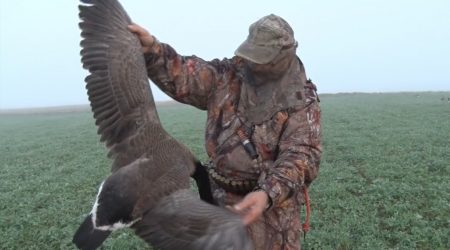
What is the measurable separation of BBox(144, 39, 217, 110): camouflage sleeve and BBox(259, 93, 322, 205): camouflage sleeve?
702 millimetres

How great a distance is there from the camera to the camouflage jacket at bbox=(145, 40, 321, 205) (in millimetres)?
3393

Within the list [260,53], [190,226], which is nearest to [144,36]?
[260,53]

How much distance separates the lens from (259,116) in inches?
145

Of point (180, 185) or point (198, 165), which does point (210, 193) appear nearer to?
point (198, 165)

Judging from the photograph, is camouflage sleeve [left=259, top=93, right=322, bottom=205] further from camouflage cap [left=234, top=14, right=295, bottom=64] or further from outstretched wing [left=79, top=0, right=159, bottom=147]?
outstretched wing [left=79, top=0, right=159, bottom=147]

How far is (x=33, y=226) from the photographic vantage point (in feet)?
26.6

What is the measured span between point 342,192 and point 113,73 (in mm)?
6456

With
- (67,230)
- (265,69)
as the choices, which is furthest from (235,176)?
(67,230)

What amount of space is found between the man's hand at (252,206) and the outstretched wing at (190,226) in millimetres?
64

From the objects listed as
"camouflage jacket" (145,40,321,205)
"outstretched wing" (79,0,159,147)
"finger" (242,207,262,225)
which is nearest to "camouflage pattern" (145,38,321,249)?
"camouflage jacket" (145,40,321,205)

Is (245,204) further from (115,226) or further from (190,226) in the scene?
(115,226)

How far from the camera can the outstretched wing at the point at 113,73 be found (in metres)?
3.65

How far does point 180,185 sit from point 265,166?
633 millimetres

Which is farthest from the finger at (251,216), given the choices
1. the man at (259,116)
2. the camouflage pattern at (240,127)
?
the camouflage pattern at (240,127)
